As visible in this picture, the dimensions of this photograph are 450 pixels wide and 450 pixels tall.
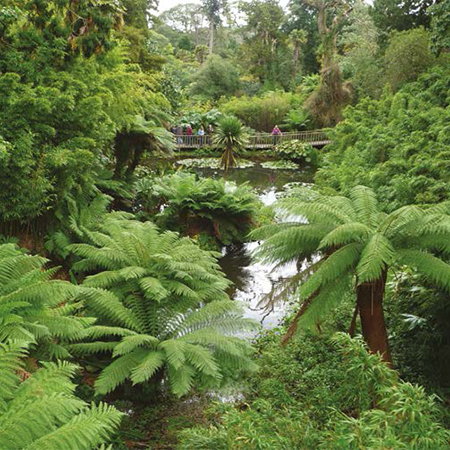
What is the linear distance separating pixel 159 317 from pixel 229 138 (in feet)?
43.3

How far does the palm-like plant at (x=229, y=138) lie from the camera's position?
1669cm

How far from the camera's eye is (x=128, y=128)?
862 centimetres

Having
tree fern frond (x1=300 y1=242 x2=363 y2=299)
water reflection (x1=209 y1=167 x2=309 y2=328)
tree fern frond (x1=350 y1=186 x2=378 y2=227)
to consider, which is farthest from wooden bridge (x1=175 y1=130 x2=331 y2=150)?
tree fern frond (x1=300 y1=242 x2=363 y2=299)

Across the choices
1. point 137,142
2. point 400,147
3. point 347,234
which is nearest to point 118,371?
point 347,234

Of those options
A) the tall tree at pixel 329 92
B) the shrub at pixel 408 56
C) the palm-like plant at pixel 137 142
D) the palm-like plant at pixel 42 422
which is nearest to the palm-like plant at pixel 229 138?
the tall tree at pixel 329 92

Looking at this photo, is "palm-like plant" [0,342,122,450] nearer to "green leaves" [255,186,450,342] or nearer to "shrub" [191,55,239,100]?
"green leaves" [255,186,450,342]

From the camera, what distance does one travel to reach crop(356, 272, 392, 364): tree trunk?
389 cm

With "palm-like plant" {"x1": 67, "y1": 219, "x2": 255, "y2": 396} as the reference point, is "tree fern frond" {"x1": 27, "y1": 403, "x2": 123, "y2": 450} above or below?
above

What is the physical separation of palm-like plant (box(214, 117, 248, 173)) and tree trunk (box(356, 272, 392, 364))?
1337 cm

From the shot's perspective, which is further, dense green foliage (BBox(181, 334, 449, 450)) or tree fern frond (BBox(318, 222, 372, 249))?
tree fern frond (BBox(318, 222, 372, 249))

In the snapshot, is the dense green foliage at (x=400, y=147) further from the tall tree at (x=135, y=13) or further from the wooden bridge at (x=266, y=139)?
the tall tree at (x=135, y=13)

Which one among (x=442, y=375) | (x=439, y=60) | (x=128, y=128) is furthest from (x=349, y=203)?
(x=439, y=60)

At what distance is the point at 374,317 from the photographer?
3.93 m

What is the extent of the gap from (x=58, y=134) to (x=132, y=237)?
223 cm
